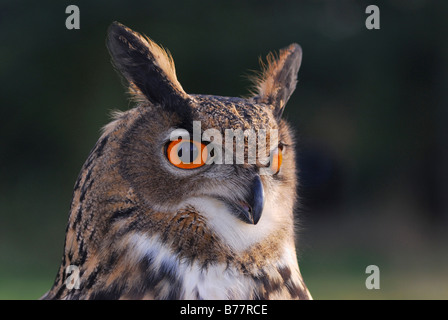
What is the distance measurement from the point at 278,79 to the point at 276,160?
341 mm

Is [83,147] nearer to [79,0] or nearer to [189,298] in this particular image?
[79,0]

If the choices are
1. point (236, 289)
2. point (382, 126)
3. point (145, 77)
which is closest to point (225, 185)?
point (236, 289)

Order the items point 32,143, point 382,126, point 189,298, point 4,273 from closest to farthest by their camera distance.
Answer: point 189,298, point 4,273, point 32,143, point 382,126

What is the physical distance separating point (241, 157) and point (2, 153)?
19.8 feet

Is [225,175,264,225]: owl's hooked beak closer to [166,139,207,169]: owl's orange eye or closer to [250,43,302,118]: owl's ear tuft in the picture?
[166,139,207,169]: owl's orange eye

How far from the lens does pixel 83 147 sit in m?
6.59

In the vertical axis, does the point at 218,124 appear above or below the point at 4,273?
above

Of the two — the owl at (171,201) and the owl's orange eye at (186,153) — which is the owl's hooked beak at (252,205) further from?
the owl's orange eye at (186,153)

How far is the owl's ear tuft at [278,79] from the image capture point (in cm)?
189

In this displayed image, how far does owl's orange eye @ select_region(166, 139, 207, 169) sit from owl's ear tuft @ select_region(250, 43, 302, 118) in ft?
1.25

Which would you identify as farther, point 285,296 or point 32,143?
point 32,143

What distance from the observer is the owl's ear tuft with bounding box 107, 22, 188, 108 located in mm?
1657

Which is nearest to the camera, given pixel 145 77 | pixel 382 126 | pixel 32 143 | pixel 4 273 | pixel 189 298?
pixel 189 298

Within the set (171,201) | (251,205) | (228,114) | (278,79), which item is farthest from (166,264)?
(278,79)
